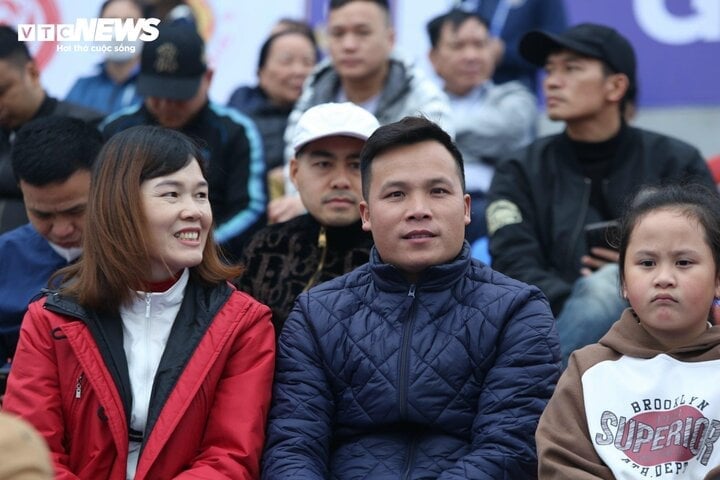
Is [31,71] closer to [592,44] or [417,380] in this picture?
[592,44]

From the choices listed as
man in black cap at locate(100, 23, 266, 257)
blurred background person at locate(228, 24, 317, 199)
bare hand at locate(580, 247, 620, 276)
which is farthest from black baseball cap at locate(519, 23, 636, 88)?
blurred background person at locate(228, 24, 317, 199)

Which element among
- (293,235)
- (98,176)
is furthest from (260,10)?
(98,176)

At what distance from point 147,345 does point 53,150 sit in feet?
3.70

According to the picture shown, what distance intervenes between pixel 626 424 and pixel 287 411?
957mm

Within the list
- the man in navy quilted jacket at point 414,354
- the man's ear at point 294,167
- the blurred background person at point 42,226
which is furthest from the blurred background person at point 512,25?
the man in navy quilted jacket at point 414,354

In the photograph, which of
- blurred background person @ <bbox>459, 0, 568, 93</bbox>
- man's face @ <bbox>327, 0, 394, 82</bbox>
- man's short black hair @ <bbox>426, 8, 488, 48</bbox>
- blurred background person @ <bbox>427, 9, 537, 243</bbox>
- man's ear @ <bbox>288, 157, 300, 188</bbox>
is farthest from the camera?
blurred background person @ <bbox>459, 0, 568, 93</bbox>

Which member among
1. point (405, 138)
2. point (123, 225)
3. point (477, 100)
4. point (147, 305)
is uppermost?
point (477, 100)

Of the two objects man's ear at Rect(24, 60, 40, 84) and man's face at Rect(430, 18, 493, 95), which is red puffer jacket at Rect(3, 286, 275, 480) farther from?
man's face at Rect(430, 18, 493, 95)

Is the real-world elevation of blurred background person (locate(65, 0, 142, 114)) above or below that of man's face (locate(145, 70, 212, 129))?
above

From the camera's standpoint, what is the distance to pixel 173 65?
18.7ft

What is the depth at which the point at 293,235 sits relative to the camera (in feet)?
14.5

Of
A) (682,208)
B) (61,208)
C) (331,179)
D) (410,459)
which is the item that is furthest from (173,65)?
(682,208)

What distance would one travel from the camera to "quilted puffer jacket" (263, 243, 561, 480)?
11.4 ft

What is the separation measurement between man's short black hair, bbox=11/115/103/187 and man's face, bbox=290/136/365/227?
763 mm
